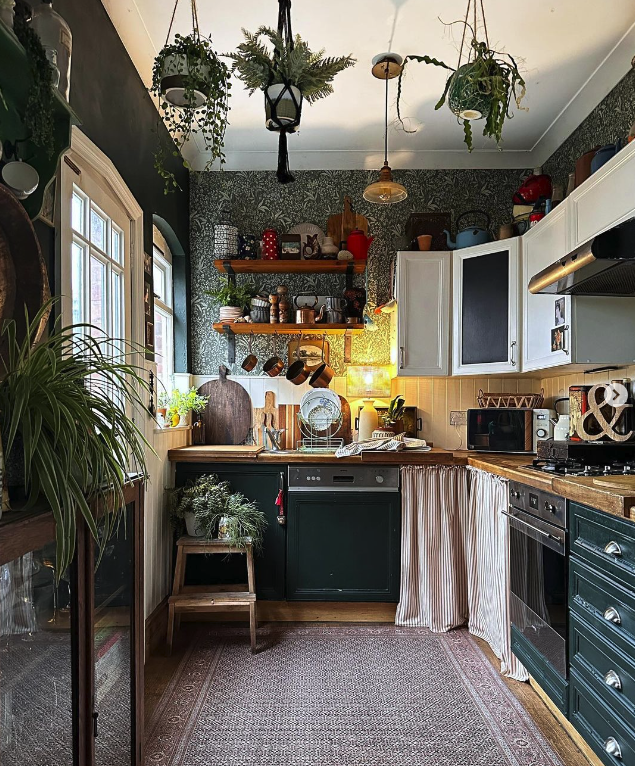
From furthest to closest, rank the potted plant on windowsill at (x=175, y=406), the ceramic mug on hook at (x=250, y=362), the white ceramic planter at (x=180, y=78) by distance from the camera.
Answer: the ceramic mug on hook at (x=250, y=362), the potted plant on windowsill at (x=175, y=406), the white ceramic planter at (x=180, y=78)

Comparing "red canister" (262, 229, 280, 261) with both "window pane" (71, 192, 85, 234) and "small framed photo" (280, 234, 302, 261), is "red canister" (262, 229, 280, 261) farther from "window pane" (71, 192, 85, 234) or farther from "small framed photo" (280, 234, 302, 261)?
"window pane" (71, 192, 85, 234)

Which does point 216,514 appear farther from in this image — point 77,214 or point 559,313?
point 559,313

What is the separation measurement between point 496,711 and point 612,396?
4.76 ft

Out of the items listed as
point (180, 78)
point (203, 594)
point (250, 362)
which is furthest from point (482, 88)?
point (203, 594)

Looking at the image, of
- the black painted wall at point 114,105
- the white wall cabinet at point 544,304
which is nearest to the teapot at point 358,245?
the white wall cabinet at point 544,304

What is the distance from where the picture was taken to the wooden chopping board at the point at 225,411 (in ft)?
12.8

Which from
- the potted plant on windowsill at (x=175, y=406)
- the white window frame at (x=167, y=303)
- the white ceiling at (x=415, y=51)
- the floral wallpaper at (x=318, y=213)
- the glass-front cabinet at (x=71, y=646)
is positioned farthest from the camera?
the floral wallpaper at (x=318, y=213)

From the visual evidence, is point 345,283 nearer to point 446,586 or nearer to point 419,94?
point 419,94

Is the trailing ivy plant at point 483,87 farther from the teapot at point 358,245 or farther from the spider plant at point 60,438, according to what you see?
the teapot at point 358,245

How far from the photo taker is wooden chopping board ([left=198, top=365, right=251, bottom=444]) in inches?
153

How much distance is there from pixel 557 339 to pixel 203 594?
2220mm

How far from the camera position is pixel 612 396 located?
264 cm

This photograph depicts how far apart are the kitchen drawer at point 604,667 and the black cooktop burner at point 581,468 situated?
531mm

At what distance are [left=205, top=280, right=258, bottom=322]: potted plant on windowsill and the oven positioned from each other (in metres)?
2.04
